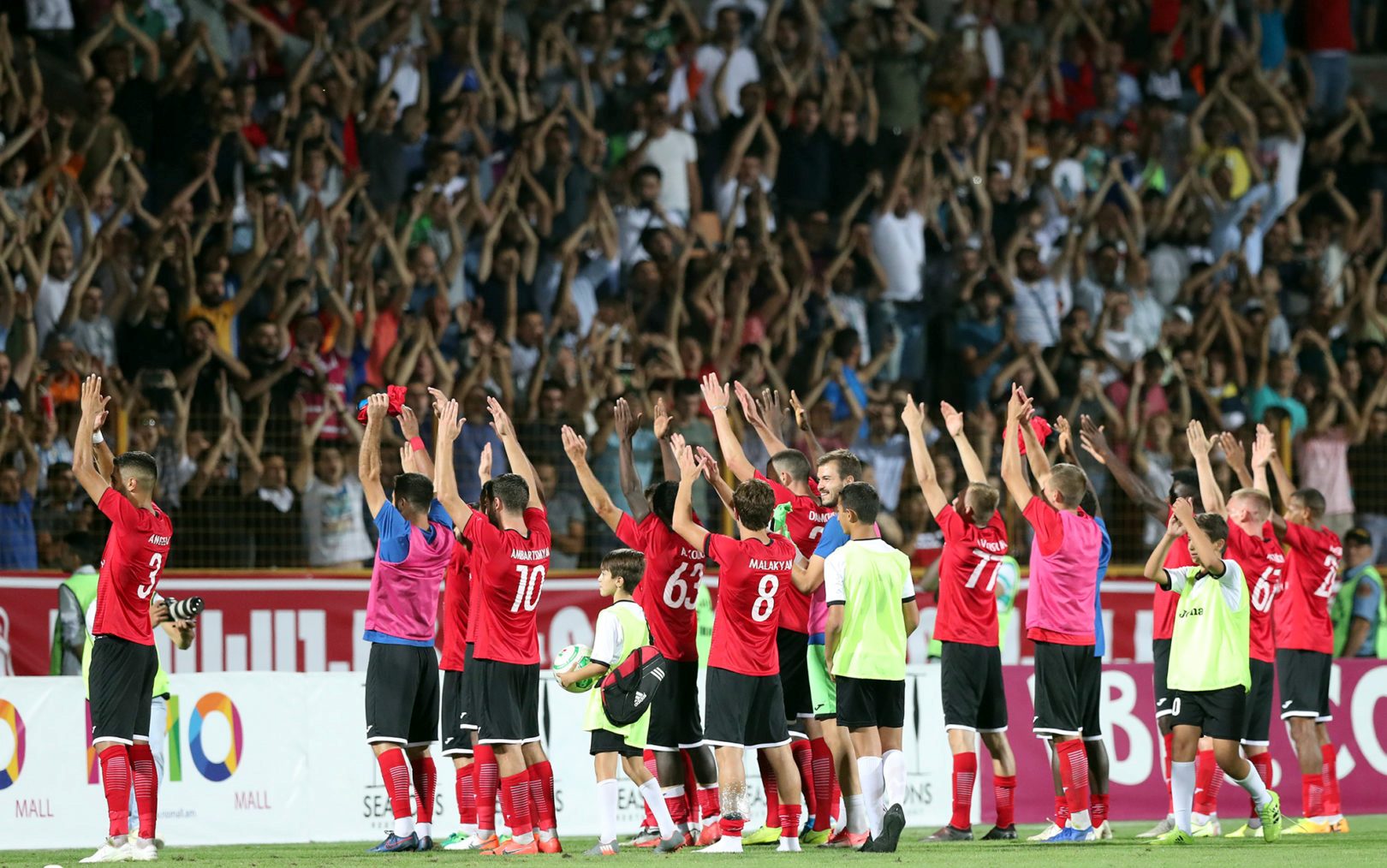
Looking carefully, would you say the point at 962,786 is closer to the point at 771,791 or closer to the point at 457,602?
the point at 771,791

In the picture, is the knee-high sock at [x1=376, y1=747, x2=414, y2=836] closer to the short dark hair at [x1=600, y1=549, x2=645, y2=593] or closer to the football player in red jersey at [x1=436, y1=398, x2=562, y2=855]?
the football player in red jersey at [x1=436, y1=398, x2=562, y2=855]

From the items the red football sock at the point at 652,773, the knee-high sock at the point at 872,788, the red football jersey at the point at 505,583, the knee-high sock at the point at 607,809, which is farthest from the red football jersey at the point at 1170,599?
the red football jersey at the point at 505,583

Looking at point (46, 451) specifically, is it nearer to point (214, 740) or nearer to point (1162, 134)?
point (214, 740)

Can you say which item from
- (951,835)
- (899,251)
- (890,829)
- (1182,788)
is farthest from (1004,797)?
(899,251)

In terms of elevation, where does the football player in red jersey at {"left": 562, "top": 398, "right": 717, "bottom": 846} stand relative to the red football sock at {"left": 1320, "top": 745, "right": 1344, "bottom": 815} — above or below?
above

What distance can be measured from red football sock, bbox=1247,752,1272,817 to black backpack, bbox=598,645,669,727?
4346 mm

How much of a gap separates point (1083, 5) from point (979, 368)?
6.91 meters

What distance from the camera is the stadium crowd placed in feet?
55.5

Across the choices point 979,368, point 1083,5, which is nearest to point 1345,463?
point 979,368

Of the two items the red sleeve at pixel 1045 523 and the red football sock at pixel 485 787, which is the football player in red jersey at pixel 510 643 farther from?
the red sleeve at pixel 1045 523

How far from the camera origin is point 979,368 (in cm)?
2023

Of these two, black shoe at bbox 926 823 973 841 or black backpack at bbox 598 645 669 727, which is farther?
black shoe at bbox 926 823 973 841

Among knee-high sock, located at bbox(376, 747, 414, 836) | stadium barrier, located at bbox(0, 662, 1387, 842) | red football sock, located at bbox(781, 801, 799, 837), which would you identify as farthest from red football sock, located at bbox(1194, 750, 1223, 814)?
knee-high sock, located at bbox(376, 747, 414, 836)

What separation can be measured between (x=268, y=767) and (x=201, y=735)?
53cm
